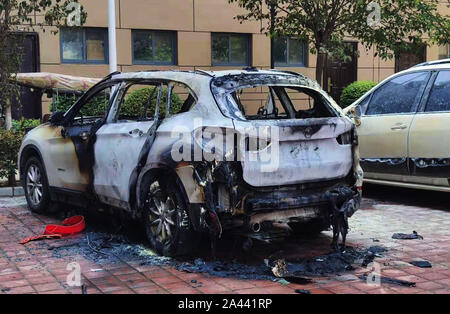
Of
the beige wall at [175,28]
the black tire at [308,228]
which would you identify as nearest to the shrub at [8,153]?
the black tire at [308,228]

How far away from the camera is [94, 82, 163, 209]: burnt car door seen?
5727 mm

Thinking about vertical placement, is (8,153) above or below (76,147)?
below

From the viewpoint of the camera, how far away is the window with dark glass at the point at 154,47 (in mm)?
15977

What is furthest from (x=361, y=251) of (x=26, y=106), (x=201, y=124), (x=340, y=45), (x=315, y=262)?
(x=26, y=106)

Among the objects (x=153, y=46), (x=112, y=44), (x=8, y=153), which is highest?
(x=153, y=46)

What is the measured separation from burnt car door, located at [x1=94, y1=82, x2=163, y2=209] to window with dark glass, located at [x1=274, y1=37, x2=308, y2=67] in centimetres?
1181

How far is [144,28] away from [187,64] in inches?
60.5

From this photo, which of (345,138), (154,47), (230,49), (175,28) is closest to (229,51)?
(230,49)

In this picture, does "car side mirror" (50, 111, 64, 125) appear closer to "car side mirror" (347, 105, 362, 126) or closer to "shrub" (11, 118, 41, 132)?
"shrub" (11, 118, 41, 132)

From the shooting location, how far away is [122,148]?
19.5ft

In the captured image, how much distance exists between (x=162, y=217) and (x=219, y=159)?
984 mm

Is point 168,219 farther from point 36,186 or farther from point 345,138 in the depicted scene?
point 36,186

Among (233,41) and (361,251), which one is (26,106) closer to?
(233,41)

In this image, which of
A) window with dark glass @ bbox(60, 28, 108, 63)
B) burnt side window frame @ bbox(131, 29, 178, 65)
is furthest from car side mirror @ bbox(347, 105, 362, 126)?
window with dark glass @ bbox(60, 28, 108, 63)
